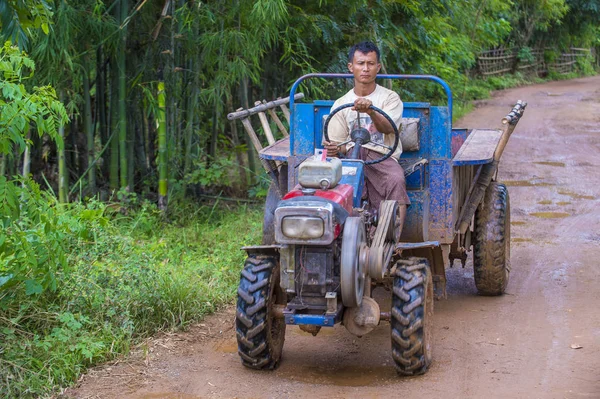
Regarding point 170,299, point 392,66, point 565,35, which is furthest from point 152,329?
point 565,35

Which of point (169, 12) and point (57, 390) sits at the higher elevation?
point (169, 12)

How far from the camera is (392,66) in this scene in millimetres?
12125

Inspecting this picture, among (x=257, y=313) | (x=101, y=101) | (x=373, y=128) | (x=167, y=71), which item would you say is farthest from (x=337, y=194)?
(x=101, y=101)

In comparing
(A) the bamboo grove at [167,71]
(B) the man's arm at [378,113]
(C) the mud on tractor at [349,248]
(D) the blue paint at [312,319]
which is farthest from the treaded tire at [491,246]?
(A) the bamboo grove at [167,71]

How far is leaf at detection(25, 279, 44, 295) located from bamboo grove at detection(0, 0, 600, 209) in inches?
116

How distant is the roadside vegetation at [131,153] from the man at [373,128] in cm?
164

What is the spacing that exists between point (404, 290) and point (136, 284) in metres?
2.19

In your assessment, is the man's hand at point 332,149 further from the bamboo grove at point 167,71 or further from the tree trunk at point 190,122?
the tree trunk at point 190,122

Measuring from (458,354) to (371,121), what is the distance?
5.57 feet

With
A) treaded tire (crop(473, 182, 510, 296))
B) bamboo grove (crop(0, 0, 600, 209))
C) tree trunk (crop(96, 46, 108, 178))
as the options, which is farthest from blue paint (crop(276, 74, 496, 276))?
tree trunk (crop(96, 46, 108, 178))

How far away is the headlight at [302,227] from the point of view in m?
4.77

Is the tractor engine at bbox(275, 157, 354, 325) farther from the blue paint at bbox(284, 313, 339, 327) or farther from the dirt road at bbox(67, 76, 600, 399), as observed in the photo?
the dirt road at bbox(67, 76, 600, 399)

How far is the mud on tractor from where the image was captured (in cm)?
489

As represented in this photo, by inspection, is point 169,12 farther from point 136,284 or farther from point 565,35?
point 565,35
